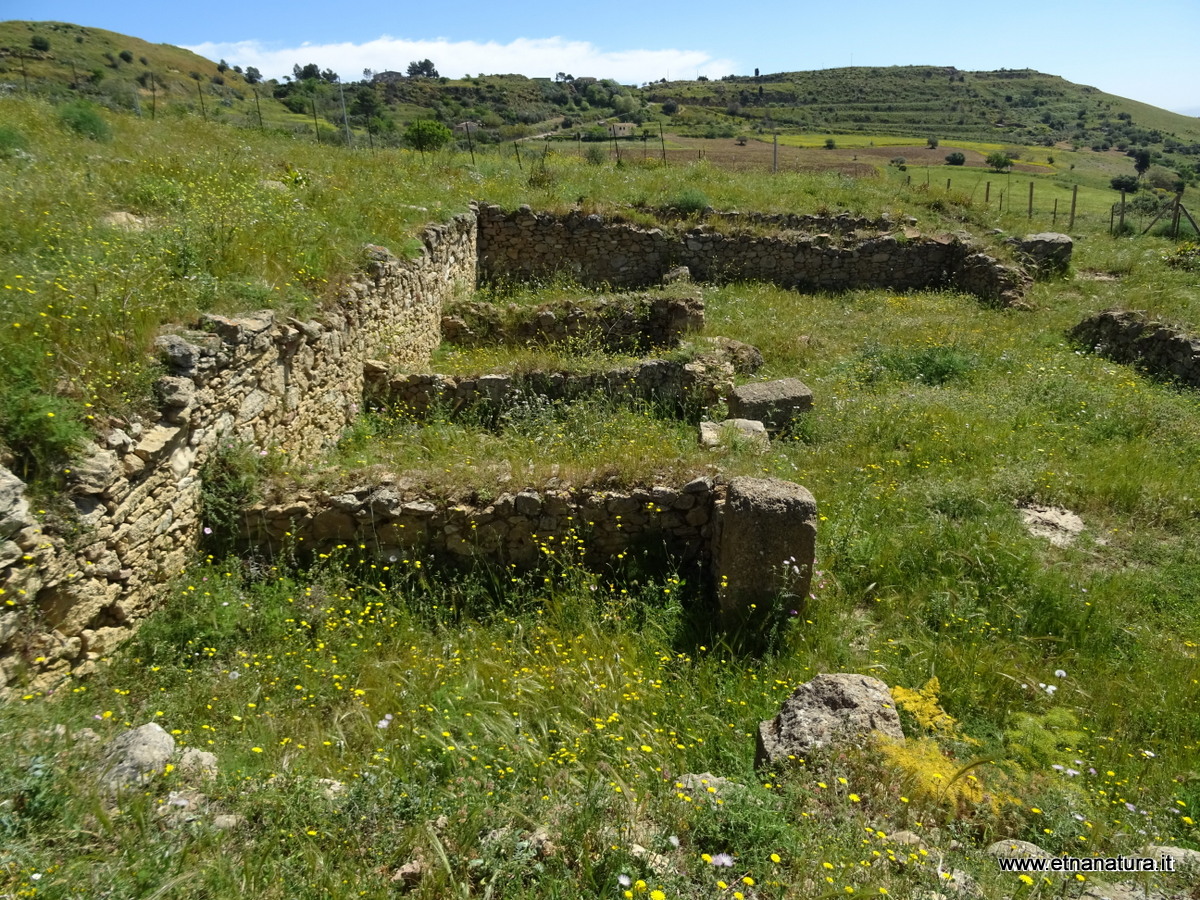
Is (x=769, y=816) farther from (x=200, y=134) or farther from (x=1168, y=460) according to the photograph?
(x=200, y=134)

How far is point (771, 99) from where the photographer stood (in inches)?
3625

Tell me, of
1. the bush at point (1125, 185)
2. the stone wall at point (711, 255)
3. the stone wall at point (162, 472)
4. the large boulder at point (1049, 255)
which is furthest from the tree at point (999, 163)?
the stone wall at point (162, 472)

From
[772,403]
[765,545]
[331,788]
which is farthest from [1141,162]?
[331,788]

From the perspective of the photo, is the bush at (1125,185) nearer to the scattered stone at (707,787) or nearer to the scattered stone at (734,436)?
the scattered stone at (734,436)

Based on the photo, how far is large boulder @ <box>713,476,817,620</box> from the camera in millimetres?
5195

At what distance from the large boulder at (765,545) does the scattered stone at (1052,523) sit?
2864 mm

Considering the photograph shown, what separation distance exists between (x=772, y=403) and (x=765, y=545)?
3831 millimetres

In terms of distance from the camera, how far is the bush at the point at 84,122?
1070 centimetres

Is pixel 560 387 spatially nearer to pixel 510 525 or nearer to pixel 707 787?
pixel 510 525

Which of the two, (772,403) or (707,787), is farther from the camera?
(772,403)

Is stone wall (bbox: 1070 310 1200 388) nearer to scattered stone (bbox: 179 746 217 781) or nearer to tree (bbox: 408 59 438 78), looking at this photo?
scattered stone (bbox: 179 746 217 781)

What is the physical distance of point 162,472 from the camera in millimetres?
5160

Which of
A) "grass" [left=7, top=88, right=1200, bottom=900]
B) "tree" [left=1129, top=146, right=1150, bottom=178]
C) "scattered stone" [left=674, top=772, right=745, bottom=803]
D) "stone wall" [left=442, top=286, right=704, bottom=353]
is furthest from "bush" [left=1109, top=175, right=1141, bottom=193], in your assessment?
"scattered stone" [left=674, top=772, right=745, bottom=803]

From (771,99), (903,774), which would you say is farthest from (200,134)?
(771,99)
